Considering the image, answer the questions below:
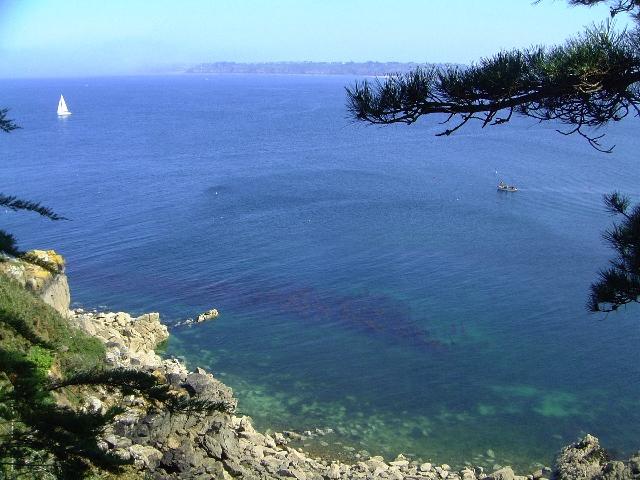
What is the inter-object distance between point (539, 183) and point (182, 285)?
20.9m

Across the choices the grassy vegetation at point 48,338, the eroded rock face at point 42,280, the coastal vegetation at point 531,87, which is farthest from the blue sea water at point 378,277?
the coastal vegetation at point 531,87

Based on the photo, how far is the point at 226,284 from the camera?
22406 mm

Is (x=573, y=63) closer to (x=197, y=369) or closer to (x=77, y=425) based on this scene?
(x=77, y=425)

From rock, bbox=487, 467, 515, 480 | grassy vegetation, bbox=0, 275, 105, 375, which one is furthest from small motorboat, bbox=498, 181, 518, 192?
grassy vegetation, bbox=0, 275, 105, 375

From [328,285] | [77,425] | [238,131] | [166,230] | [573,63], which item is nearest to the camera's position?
[77,425]

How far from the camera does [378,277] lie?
22.6 metres

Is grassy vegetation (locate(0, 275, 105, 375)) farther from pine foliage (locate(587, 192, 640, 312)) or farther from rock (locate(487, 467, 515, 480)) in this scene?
pine foliage (locate(587, 192, 640, 312))

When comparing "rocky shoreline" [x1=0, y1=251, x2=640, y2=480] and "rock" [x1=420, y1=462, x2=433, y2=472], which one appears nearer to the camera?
"rocky shoreline" [x1=0, y1=251, x2=640, y2=480]

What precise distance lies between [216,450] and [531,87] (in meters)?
7.30

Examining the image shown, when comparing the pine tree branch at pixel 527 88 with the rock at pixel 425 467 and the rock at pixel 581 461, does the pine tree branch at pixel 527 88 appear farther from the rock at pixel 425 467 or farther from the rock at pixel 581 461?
the rock at pixel 425 467

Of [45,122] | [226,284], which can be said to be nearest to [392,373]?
[226,284]

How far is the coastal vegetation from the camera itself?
221 inches

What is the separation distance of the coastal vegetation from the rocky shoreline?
3.64 meters

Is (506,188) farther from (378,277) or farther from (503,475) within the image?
(503,475)
